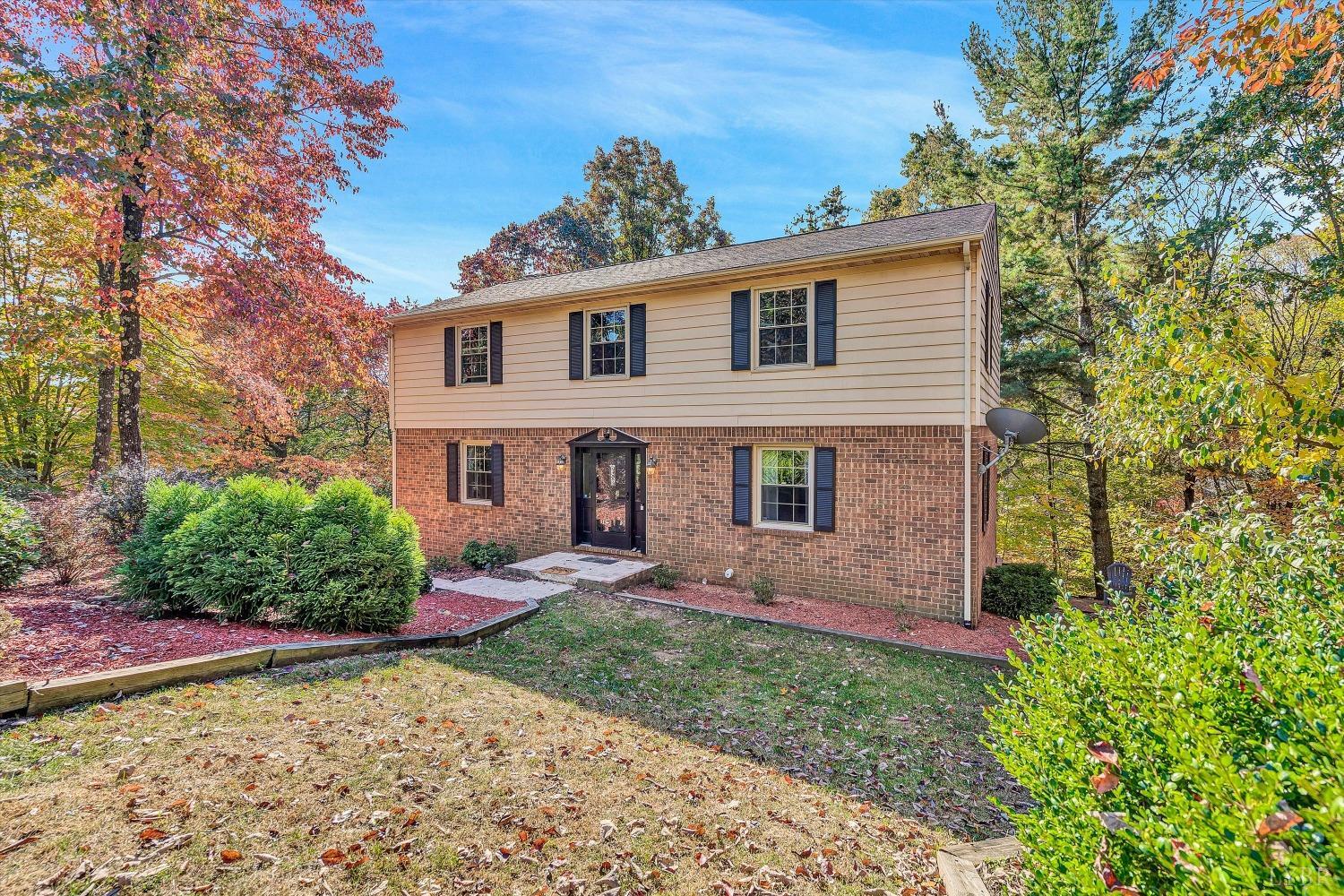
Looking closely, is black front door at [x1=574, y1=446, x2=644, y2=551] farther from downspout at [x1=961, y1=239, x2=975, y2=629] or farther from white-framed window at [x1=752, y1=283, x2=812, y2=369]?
downspout at [x1=961, y1=239, x2=975, y2=629]

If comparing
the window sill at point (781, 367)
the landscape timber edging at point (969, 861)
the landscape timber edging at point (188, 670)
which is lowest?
the landscape timber edging at point (969, 861)

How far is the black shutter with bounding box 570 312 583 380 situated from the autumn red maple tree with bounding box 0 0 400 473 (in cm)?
469

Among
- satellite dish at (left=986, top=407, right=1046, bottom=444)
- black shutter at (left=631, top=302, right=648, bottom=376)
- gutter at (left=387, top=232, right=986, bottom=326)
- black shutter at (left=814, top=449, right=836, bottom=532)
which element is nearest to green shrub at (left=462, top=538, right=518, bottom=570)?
black shutter at (left=631, top=302, right=648, bottom=376)

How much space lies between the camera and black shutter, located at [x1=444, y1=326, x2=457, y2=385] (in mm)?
12297

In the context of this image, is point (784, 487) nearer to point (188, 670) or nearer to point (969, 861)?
point (969, 861)

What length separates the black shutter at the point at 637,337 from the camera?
10.3 meters

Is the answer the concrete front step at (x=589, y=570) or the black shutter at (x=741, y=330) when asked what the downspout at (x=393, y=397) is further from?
the black shutter at (x=741, y=330)

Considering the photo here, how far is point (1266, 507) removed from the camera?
9.72 metres

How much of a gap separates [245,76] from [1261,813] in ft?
50.1

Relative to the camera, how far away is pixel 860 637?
740cm

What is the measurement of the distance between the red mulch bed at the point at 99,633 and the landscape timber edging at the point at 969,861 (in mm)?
5407

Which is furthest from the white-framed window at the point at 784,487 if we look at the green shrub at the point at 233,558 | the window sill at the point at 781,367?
the green shrub at the point at 233,558

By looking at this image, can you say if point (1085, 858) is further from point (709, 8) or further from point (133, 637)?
point (709, 8)

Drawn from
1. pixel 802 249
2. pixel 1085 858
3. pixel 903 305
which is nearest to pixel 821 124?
pixel 802 249
